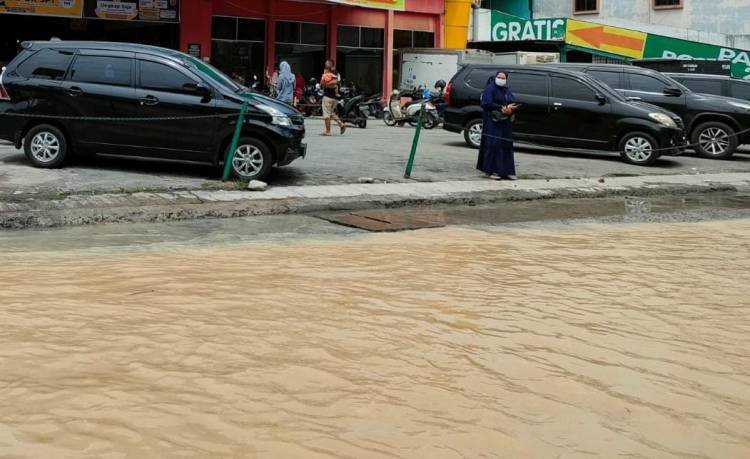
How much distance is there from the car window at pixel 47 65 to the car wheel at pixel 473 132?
330 inches

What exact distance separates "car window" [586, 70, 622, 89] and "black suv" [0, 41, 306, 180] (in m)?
8.87

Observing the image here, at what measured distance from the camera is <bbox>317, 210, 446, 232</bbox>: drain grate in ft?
29.6

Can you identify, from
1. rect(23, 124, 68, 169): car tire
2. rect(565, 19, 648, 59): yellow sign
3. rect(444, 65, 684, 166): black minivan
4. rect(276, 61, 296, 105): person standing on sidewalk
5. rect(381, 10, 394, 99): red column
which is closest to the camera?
rect(23, 124, 68, 169): car tire

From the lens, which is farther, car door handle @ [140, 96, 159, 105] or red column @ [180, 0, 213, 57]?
red column @ [180, 0, 213, 57]

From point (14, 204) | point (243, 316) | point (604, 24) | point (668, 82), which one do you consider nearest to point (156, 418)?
point (243, 316)

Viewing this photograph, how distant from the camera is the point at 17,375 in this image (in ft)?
13.9

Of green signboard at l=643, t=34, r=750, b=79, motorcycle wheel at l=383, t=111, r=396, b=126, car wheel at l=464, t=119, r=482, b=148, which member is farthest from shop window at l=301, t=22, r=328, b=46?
green signboard at l=643, t=34, r=750, b=79

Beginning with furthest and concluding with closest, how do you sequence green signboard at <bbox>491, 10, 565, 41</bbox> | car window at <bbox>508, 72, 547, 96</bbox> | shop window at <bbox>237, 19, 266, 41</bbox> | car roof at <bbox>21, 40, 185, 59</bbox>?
green signboard at <bbox>491, 10, 565, 41</bbox> < shop window at <bbox>237, 19, 266, 41</bbox> < car window at <bbox>508, 72, 547, 96</bbox> < car roof at <bbox>21, 40, 185, 59</bbox>

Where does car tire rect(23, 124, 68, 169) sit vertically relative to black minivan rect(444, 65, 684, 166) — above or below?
below

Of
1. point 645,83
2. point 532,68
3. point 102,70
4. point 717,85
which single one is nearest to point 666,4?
point 717,85

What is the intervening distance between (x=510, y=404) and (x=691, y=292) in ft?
9.67

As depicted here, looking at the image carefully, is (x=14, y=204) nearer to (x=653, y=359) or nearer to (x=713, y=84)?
(x=653, y=359)

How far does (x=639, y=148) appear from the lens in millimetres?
15406

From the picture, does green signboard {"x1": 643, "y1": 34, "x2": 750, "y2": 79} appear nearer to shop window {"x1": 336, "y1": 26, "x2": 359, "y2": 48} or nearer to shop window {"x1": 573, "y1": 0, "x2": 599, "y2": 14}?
shop window {"x1": 573, "y1": 0, "x2": 599, "y2": 14}
